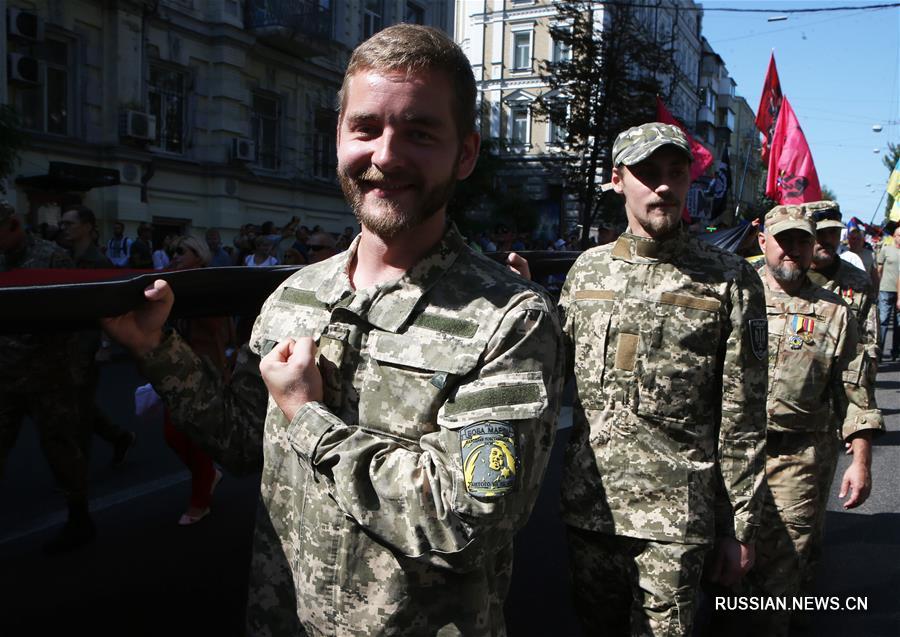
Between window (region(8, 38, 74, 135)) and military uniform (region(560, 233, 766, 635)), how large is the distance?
14.7 meters

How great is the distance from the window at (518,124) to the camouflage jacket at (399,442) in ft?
137

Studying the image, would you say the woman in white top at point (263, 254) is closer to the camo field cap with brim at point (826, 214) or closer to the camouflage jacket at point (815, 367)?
the camo field cap with brim at point (826, 214)

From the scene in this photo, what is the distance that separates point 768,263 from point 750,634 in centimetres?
175

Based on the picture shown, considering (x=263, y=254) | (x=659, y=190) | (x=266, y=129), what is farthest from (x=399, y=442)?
(x=266, y=129)

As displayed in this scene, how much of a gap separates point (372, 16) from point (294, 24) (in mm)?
5158

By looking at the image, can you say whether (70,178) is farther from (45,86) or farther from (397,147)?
(397,147)

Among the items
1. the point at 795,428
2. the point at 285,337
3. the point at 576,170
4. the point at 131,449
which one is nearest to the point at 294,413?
the point at 285,337

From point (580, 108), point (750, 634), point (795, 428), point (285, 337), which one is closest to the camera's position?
point (285, 337)

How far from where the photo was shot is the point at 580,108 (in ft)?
71.3

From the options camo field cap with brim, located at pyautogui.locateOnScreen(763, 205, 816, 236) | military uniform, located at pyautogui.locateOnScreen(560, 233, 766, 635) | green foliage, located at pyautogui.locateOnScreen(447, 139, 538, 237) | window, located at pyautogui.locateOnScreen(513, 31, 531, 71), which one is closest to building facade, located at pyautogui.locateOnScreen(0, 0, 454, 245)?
green foliage, located at pyautogui.locateOnScreen(447, 139, 538, 237)

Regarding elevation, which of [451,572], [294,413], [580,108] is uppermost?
[580,108]

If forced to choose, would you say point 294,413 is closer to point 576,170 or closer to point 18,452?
point 18,452

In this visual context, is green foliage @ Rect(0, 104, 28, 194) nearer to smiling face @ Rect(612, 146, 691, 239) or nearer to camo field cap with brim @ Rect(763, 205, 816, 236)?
camo field cap with brim @ Rect(763, 205, 816, 236)

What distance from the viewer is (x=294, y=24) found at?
20156mm
